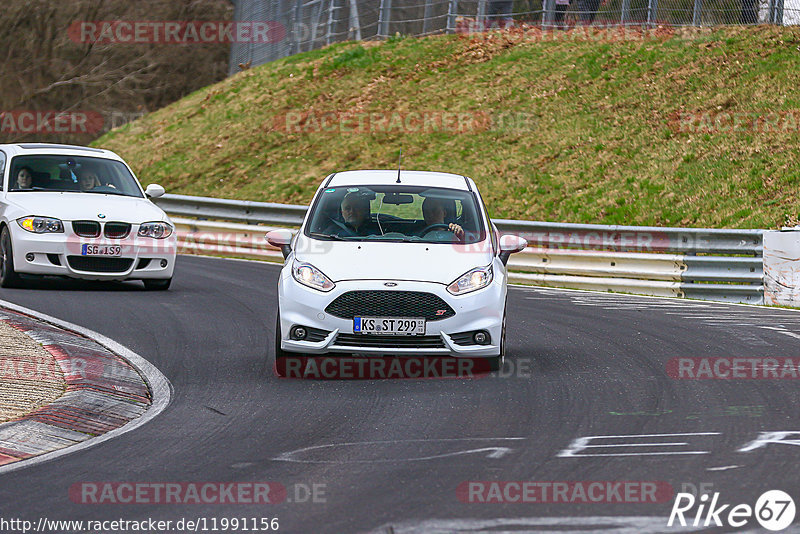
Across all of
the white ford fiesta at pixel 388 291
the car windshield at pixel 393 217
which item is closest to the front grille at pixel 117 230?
the car windshield at pixel 393 217

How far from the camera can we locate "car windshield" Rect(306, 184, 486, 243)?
10.4 m

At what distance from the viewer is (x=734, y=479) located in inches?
249

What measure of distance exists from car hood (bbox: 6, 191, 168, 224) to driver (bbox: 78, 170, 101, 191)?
0.99 feet

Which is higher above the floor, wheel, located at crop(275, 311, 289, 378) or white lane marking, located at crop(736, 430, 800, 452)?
white lane marking, located at crop(736, 430, 800, 452)

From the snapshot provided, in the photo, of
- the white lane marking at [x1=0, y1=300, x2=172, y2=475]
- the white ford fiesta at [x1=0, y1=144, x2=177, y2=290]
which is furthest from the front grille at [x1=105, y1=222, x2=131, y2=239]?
the white lane marking at [x1=0, y1=300, x2=172, y2=475]

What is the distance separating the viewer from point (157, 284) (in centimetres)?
1562

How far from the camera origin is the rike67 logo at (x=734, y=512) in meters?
5.49

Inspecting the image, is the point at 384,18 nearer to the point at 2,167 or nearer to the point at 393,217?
the point at 2,167

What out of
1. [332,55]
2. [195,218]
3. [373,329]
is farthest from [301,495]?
[332,55]

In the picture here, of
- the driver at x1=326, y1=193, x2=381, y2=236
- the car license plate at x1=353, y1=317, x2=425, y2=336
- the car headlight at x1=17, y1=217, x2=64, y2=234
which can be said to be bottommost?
the car headlight at x1=17, y1=217, x2=64, y2=234

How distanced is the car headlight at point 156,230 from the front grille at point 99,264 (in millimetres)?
381

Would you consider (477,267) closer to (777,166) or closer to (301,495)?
(301,495)

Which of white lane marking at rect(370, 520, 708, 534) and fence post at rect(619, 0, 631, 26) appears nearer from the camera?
white lane marking at rect(370, 520, 708, 534)

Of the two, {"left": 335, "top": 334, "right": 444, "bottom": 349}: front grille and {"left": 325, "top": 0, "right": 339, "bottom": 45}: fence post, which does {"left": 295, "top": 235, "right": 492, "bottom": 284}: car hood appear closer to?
{"left": 335, "top": 334, "right": 444, "bottom": 349}: front grille
